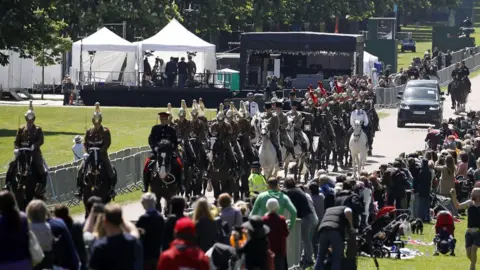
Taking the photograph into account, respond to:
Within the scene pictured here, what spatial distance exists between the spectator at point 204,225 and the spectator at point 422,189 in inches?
609

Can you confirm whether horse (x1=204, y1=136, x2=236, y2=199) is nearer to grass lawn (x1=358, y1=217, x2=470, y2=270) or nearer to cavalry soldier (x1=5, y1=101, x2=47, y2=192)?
grass lawn (x1=358, y1=217, x2=470, y2=270)

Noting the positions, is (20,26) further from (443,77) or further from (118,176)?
(443,77)

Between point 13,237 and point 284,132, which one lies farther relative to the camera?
point 284,132

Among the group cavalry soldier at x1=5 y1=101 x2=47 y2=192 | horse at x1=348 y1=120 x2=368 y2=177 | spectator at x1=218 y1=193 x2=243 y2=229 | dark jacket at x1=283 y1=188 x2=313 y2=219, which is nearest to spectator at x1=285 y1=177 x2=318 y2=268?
dark jacket at x1=283 y1=188 x2=313 y2=219

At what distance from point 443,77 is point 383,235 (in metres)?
53.6

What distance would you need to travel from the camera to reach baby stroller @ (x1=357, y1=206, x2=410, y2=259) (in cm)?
2675

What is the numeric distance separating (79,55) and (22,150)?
41164mm

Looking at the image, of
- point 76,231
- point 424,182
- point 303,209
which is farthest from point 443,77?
point 76,231

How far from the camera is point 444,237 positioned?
29094 millimetres

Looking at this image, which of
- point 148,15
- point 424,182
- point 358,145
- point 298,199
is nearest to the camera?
point 298,199

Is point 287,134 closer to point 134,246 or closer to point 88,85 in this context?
point 134,246

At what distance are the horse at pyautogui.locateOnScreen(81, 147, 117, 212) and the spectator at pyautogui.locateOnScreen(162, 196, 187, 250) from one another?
9.49m

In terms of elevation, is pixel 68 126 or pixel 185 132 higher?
pixel 185 132

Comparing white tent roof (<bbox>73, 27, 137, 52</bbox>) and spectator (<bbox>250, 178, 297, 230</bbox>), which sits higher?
white tent roof (<bbox>73, 27, 137, 52</bbox>)
